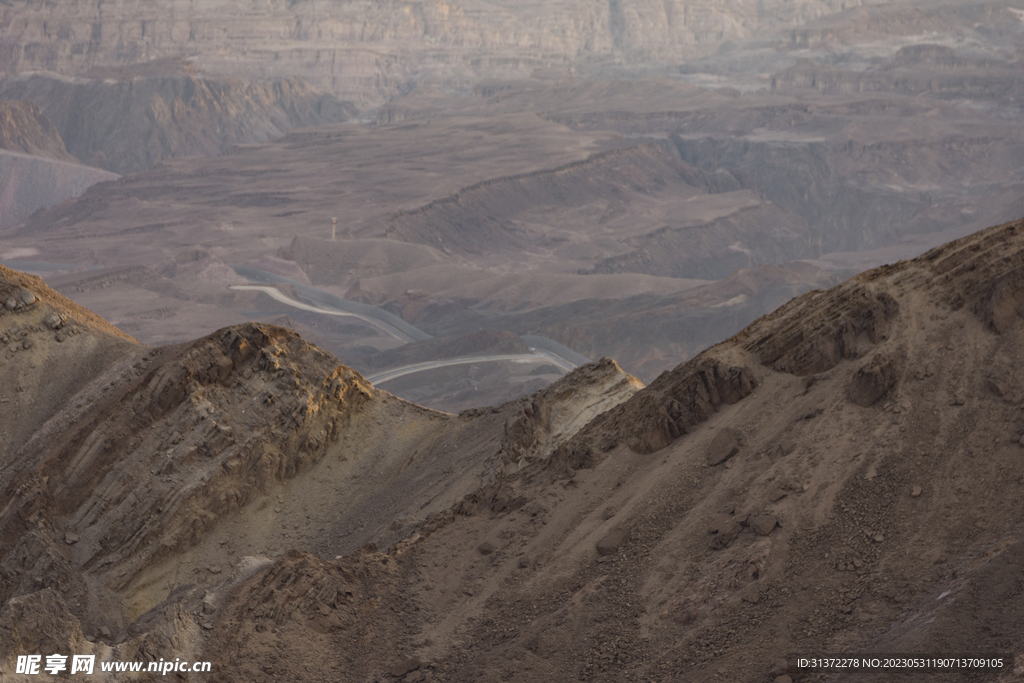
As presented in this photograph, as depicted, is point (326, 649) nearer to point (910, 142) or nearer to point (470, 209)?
point (470, 209)

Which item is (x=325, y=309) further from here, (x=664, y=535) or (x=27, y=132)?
(x=27, y=132)

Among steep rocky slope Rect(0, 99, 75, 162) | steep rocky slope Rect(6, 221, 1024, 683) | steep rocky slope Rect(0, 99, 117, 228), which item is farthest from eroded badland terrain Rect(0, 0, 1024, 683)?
steep rocky slope Rect(0, 99, 75, 162)

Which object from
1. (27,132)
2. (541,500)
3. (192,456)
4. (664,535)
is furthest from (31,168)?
(664,535)

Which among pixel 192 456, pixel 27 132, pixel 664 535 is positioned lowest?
pixel 192 456

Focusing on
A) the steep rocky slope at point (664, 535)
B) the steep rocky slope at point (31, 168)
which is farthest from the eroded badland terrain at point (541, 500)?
the steep rocky slope at point (31, 168)

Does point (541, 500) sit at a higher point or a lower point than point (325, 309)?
higher

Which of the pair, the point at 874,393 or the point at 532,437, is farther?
the point at 532,437

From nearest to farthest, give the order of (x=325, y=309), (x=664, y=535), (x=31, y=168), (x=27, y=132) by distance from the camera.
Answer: (x=664, y=535)
(x=325, y=309)
(x=31, y=168)
(x=27, y=132)

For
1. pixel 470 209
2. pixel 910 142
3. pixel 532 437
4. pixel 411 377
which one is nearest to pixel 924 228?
pixel 910 142

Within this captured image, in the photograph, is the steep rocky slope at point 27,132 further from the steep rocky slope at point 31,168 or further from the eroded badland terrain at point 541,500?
the eroded badland terrain at point 541,500
